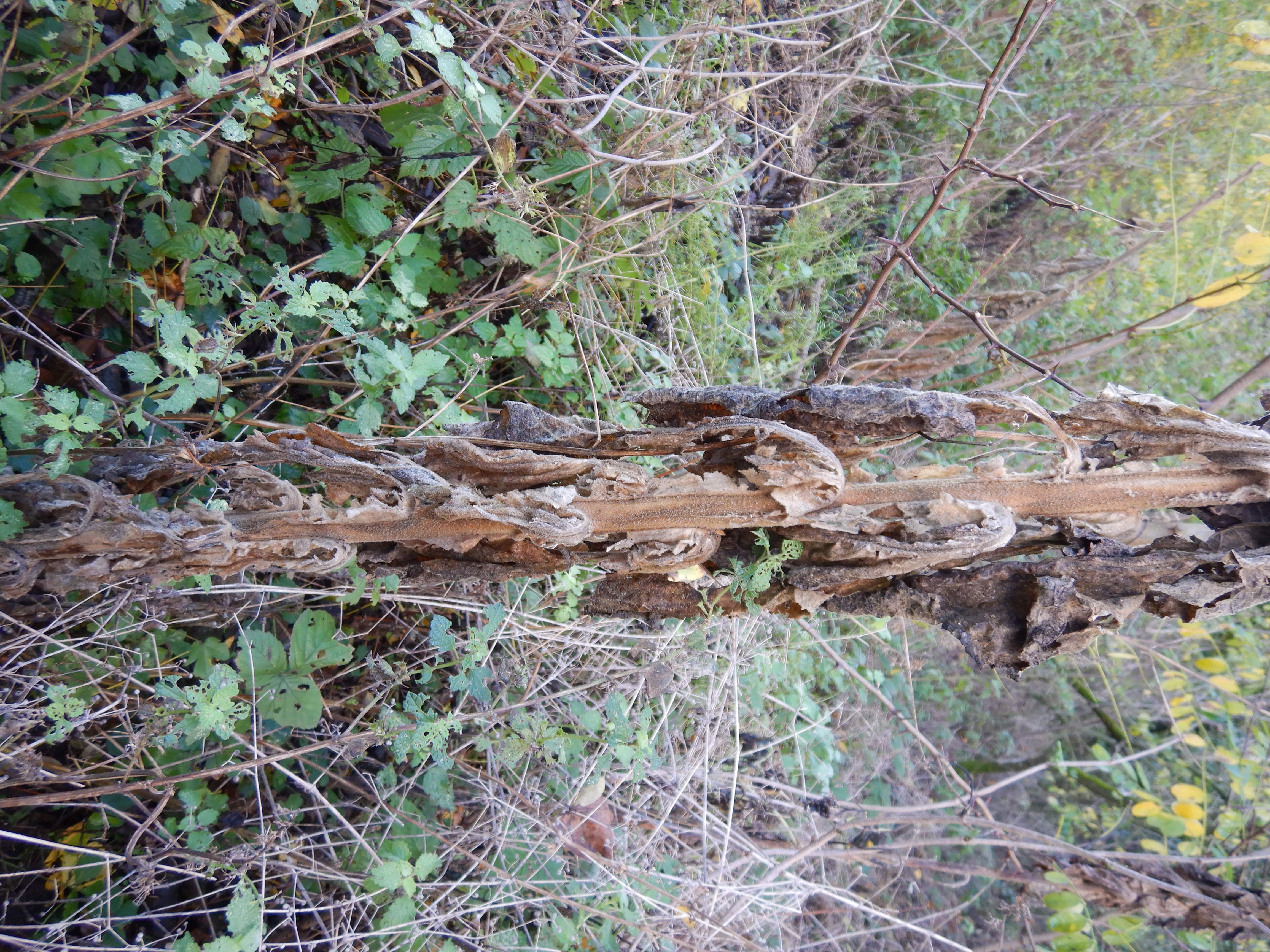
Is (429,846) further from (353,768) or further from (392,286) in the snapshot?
(392,286)

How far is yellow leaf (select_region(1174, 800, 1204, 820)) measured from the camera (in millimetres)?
2951

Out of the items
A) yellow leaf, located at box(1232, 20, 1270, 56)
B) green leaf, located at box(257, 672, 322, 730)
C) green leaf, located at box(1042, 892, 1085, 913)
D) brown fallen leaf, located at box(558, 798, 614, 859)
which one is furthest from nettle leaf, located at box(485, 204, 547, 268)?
green leaf, located at box(1042, 892, 1085, 913)

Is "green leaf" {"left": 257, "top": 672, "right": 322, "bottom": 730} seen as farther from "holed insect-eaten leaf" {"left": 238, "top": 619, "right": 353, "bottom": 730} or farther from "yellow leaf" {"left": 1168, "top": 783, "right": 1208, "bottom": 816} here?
"yellow leaf" {"left": 1168, "top": 783, "right": 1208, "bottom": 816}

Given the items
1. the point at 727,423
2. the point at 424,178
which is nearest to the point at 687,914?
the point at 727,423

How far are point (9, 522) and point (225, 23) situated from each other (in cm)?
131

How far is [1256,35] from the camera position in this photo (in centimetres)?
192

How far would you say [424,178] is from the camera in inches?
96.6

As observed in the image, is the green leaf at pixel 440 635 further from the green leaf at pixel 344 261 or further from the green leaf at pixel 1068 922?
the green leaf at pixel 1068 922

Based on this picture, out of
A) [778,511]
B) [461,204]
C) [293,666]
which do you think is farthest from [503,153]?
[293,666]

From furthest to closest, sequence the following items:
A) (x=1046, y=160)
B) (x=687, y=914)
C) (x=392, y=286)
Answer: (x=1046, y=160), (x=687, y=914), (x=392, y=286)

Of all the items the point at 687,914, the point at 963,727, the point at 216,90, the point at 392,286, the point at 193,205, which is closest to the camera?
the point at 216,90

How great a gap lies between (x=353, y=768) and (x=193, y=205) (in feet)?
5.37

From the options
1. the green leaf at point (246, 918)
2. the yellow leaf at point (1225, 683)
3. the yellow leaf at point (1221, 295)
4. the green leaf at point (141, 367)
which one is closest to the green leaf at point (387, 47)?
the green leaf at point (141, 367)

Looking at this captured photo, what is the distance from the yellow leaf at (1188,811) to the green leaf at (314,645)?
3.19 metres
